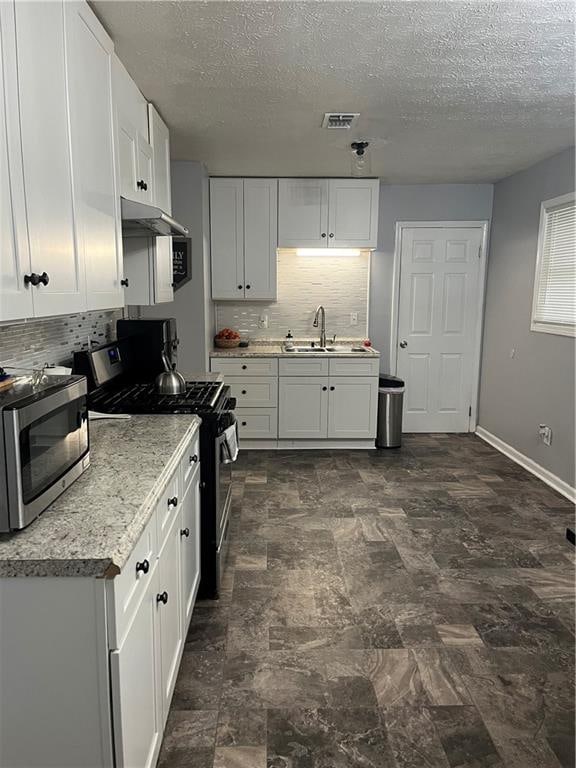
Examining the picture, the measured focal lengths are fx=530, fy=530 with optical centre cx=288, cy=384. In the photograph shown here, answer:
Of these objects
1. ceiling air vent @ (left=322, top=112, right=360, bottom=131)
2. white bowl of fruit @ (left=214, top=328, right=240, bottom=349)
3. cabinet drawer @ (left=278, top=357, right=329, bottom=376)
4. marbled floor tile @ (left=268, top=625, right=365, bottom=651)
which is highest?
ceiling air vent @ (left=322, top=112, right=360, bottom=131)

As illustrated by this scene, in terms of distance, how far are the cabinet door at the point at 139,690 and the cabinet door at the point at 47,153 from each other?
87cm

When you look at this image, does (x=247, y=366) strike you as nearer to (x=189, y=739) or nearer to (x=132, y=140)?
(x=132, y=140)

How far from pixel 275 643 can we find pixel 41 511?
4.54ft

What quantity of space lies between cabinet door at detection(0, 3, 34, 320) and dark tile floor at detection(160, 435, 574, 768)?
151 cm

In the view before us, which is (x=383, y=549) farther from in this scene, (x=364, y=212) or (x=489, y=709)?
(x=364, y=212)

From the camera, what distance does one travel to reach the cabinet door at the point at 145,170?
2.64 m

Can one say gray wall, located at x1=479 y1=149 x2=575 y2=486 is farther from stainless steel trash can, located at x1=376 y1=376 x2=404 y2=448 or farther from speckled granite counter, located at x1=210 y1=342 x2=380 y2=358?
speckled granite counter, located at x1=210 y1=342 x2=380 y2=358

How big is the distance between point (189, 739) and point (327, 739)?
0.46 metres

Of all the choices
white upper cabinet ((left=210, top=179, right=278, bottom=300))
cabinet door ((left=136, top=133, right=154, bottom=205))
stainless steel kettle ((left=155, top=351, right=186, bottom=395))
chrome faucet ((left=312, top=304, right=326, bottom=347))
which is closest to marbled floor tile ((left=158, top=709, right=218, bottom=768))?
stainless steel kettle ((left=155, top=351, right=186, bottom=395))

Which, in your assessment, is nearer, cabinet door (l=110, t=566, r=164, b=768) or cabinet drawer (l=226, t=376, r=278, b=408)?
cabinet door (l=110, t=566, r=164, b=768)

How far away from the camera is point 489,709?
1.92 meters

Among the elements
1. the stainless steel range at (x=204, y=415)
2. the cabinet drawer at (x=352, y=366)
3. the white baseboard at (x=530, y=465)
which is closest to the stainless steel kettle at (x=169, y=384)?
the stainless steel range at (x=204, y=415)

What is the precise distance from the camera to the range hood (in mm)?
2273

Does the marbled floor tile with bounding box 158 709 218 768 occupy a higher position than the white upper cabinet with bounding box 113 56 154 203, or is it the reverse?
the white upper cabinet with bounding box 113 56 154 203
